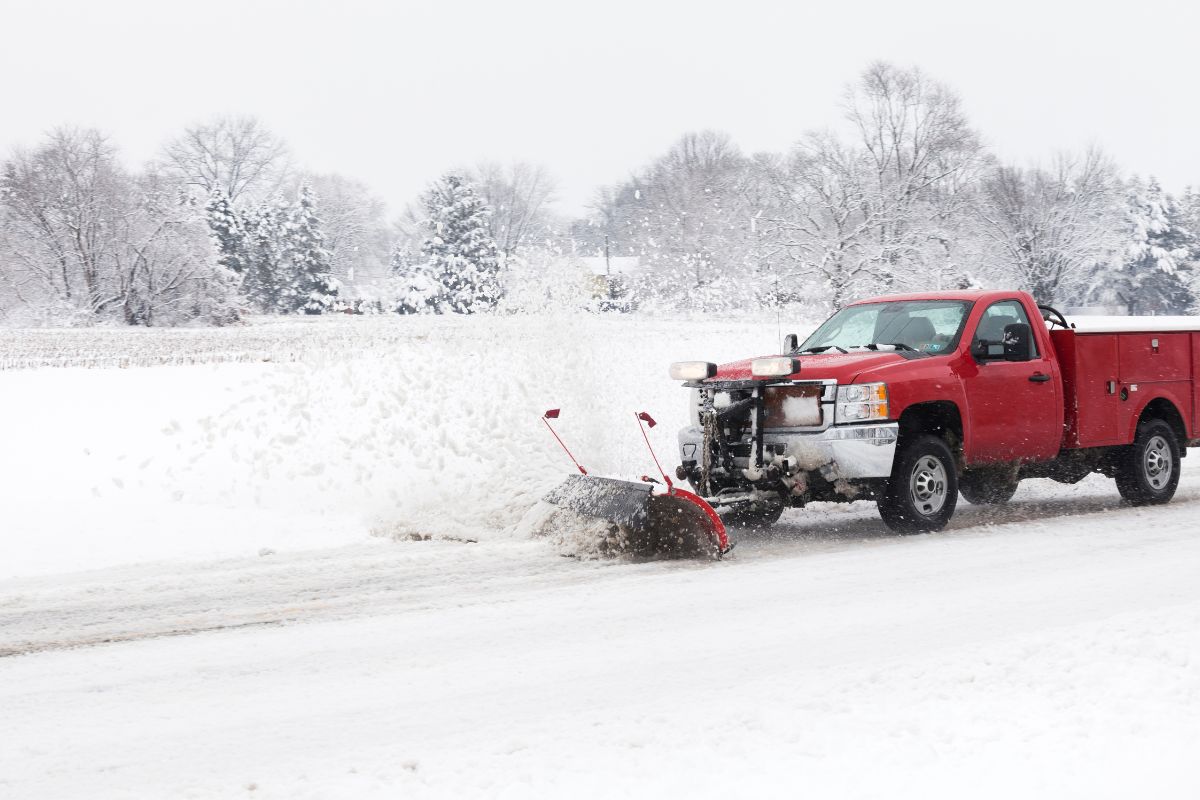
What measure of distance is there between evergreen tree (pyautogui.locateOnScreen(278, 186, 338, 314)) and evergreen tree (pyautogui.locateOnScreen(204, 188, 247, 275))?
236cm

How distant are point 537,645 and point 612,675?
27.8 inches

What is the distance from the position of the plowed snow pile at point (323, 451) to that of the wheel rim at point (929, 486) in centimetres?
335

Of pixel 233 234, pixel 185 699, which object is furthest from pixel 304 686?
pixel 233 234

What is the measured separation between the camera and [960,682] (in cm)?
503

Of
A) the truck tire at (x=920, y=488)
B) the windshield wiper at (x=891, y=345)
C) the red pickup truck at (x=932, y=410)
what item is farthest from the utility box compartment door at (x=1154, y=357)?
the truck tire at (x=920, y=488)

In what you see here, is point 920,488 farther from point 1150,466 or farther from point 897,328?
point 1150,466

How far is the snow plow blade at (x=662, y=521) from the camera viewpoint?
323 inches

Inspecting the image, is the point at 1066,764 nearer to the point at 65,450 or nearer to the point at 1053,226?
the point at 65,450

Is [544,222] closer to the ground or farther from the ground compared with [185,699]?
farther from the ground

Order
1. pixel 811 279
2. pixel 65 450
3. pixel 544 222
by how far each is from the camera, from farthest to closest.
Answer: pixel 544 222, pixel 811 279, pixel 65 450

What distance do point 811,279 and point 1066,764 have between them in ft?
147

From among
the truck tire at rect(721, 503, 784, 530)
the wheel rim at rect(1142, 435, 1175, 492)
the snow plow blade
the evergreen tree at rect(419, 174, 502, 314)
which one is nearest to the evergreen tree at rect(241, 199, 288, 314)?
the evergreen tree at rect(419, 174, 502, 314)

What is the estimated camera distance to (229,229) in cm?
6300

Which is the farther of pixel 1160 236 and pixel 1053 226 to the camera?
pixel 1160 236
